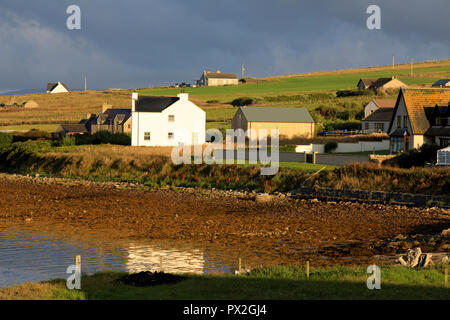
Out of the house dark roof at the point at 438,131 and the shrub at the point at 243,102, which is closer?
the house dark roof at the point at 438,131

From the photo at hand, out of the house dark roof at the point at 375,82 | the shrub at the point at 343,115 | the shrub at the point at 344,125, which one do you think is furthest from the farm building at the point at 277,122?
the house dark roof at the point at 375,82

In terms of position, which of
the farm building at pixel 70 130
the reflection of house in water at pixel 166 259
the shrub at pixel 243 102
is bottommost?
the reflection of house in water at pixel 166 259

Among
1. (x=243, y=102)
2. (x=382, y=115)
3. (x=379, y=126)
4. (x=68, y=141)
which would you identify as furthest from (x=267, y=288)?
(x=243, y=102)

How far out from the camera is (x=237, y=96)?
139 metres

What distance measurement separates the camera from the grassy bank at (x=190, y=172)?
42.2 metres

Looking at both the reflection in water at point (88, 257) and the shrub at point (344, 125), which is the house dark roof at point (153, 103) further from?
the reflection in water at point (88, 257)

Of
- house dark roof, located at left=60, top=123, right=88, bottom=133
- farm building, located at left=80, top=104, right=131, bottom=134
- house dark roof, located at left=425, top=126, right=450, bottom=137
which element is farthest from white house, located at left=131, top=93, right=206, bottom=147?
house dark roof, located at left=425, top=126, right=450, bottom=137

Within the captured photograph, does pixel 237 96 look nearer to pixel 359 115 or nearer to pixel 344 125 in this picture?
pixel 359 115

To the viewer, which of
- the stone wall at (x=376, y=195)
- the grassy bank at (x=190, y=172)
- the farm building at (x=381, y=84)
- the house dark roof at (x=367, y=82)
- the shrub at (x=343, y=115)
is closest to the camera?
the stone wall at (x=376, y=195)

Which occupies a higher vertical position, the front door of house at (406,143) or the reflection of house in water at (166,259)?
the front door of house at (406,143)

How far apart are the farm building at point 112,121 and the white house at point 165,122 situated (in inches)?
199

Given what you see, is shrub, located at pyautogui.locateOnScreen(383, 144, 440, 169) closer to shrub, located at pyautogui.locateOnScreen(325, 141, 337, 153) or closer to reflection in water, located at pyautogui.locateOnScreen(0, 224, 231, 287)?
shrub, located at pyautogui.locateOnScreen(325, 141, 337, 153)

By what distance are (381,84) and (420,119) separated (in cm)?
7689
